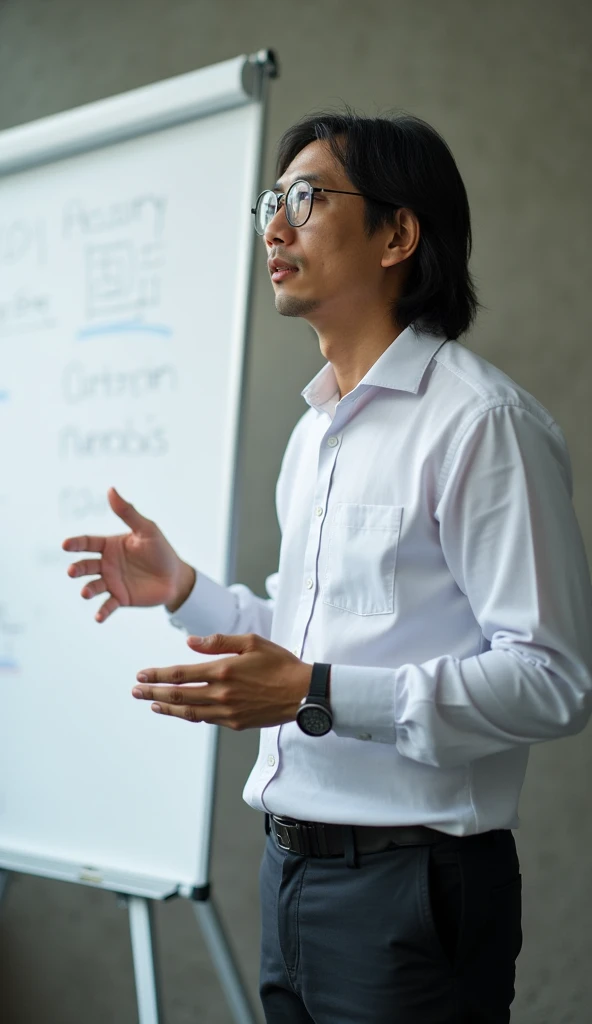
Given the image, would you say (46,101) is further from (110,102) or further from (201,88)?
(201,88)

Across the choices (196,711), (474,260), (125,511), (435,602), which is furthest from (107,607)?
(474,260)

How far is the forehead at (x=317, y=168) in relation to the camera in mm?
1213

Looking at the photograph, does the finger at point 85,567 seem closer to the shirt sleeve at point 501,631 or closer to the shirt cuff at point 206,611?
the shirt cuff at point 206,611

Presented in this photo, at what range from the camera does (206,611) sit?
4.58 ft

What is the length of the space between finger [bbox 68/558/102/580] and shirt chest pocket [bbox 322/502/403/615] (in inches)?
14.9

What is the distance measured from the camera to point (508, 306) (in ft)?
6.26

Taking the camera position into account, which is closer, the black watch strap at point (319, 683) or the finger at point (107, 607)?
the black watch strap at point (319, 683)

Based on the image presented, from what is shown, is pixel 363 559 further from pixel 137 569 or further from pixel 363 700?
pixel 137 569

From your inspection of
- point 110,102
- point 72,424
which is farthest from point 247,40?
point 72,424

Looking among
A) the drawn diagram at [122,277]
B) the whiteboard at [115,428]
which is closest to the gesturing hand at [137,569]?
the whiteboard at [115,428]

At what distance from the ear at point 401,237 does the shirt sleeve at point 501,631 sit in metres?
0.30

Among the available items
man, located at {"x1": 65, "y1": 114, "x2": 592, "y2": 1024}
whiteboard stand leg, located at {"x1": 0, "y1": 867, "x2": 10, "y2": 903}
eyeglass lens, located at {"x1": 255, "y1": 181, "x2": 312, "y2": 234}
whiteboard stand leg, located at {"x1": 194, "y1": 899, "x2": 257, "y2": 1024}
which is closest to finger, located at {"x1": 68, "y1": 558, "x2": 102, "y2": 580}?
man, located at {"x1": 65, "y1": 114, "x2": 592, "y2": 1024}

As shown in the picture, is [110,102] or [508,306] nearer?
[110,102]

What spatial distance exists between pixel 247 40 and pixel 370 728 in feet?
6.19
